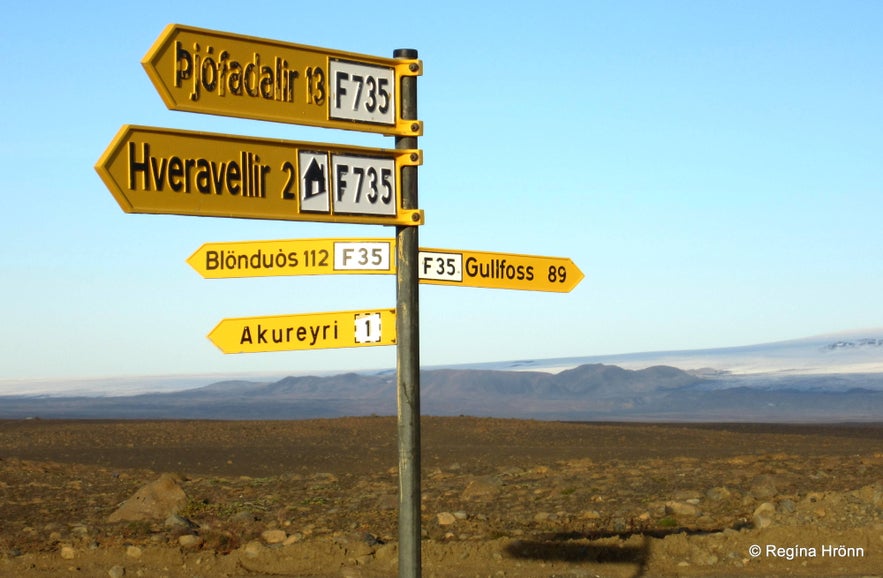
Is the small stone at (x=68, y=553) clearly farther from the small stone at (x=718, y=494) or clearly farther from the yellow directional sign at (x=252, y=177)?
the small stone at (x=718, y=494)

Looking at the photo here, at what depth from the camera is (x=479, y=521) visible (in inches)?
570

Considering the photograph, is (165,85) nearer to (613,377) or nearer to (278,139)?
(278,139)

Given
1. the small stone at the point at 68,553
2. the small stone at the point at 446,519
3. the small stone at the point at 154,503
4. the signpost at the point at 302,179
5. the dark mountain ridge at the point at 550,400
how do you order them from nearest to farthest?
the signpost at the point at 302,179 < the small stone at the point at 68,553 < the small stone at the point at 446,519 < the small stone at the point at 154,503 < the dark mountain ridge at the point at 550,400

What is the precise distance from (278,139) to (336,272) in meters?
0.92

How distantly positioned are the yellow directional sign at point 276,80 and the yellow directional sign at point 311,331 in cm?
116

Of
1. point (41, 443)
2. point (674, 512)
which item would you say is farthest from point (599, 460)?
point (41, 443)

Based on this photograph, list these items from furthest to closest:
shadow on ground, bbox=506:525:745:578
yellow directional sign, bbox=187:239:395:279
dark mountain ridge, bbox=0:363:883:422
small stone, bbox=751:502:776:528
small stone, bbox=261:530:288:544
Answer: dark mountain ridge, bbox=0:363:883:422, small stone, bbox=261:530:288:544, small stone, bbox=751:502:776:528, shadow on ground, bbox=506:525:745:578, yellow directional sign, bbox=187:239:395:279

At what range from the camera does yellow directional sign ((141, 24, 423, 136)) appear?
6.29m

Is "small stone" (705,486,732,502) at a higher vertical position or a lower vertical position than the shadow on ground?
higher

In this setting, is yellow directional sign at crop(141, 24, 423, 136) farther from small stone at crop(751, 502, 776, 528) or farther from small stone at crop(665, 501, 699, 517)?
small stone at crop(665, 501, 699, 517)

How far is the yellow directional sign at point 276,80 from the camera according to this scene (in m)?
6.29

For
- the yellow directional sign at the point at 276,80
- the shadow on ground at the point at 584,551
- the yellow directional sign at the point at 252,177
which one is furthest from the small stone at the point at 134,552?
the yellow directional sign at the point at 276,80

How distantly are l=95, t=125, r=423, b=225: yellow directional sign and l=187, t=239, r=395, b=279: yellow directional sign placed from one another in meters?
0.25

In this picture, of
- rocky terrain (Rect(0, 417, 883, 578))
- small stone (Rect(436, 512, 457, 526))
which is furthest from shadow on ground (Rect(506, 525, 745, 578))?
small stone (Rect(436, 512, 457, 526))
